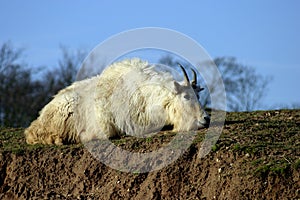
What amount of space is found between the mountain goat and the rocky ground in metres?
0.56

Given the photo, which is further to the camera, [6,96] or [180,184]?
[6,96]

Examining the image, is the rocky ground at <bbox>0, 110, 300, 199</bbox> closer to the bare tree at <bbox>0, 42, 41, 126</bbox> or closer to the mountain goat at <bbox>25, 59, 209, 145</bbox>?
the mountain goat at <bbox>25, 59, 209, 145</bbox>

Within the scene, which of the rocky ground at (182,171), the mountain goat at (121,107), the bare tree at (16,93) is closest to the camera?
the rocky ground at (182,171)

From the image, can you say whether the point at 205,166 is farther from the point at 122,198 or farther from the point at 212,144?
the point at 122,198

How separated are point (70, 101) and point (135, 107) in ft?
4.53

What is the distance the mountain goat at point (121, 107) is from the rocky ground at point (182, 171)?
0.56 metres

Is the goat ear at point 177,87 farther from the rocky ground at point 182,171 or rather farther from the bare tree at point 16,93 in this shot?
the bare tree at point 16,93

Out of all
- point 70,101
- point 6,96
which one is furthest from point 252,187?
point 6,96

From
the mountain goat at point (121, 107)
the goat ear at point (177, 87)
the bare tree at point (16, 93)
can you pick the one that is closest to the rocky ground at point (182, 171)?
the mountain goat at point (121, 107)

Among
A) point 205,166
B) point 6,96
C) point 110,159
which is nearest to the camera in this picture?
point 205,166

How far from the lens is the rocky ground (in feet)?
34.8

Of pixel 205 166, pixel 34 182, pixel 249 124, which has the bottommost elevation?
pixel 34 182

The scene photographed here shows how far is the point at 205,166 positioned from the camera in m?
11.2

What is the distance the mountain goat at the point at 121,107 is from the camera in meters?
13.1
